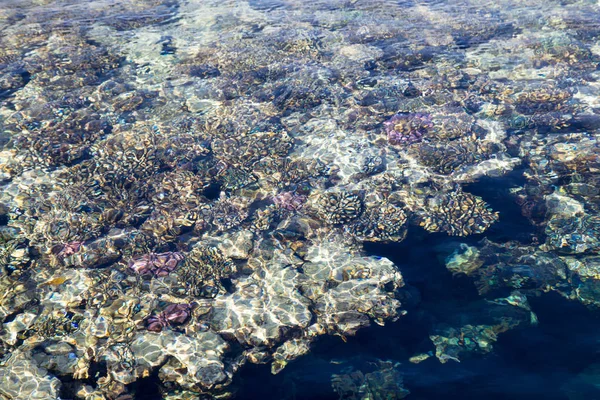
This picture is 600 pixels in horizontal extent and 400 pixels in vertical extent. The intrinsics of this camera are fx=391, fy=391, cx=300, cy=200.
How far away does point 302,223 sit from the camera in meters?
7.33

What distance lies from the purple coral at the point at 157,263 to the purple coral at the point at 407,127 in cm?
558

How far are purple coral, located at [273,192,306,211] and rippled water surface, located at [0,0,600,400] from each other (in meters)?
0.03

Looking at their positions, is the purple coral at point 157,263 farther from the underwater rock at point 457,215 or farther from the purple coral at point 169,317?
the underwater rock at point 457,215

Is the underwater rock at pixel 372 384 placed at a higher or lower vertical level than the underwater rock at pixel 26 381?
lower

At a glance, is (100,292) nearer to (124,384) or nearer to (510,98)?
(124,384)

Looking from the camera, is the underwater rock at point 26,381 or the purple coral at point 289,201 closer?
the underwater rock at point 26,381

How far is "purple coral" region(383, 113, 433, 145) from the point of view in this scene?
9328mm

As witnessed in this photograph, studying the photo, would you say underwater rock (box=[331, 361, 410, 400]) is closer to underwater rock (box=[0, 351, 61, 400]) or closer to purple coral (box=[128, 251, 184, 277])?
purple coral (box=[128, 251, 184, 277])

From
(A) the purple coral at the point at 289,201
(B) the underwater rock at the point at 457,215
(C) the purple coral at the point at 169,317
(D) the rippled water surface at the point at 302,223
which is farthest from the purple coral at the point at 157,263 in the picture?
(B) the underwater rock at the point at 457,215

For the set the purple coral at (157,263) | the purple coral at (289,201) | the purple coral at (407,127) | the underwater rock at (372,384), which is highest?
the purple coral at (407,127)

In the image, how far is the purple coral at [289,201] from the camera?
303 inches

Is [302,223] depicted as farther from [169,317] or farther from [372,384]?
[372,384]

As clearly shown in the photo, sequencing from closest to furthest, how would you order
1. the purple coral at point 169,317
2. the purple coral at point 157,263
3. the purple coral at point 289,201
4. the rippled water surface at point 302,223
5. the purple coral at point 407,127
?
1. the rippled water surface at point 302,223
2. the purple coral at point 169,317
3. the purple coral at point 157,263
4. the purple coral at point 289,201
5. the purple coral at point 407,127

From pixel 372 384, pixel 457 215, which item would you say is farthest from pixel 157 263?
pixel 457 215
